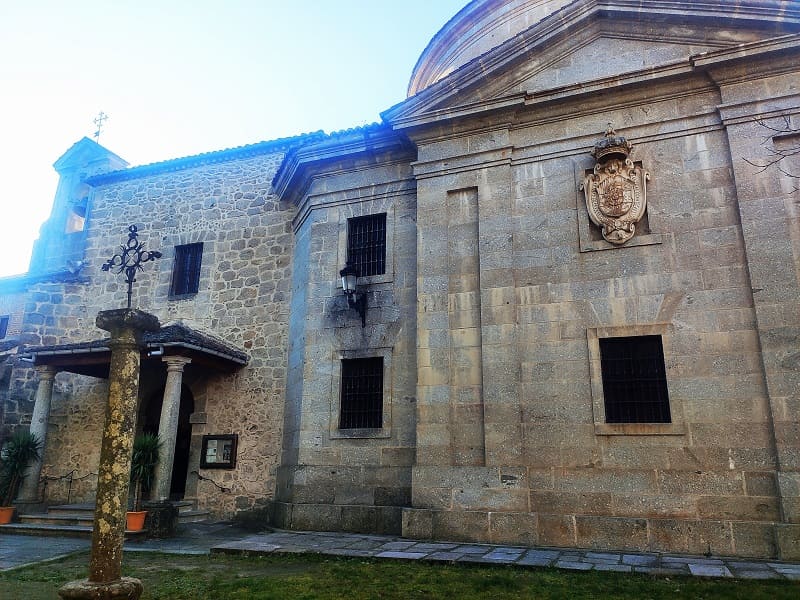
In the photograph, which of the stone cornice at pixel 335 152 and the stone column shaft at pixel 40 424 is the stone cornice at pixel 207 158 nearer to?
the stone cornice at pixel 335 152

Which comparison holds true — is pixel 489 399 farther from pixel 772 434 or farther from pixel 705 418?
pixel 772 434

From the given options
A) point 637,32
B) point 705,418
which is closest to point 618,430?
point 705,418

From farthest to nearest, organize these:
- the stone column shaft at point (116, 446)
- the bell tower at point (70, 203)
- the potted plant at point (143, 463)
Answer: the bell tower at point (70, 203) < the potted plant at point (143, 463) < the stone column shaft at point (116, 446)

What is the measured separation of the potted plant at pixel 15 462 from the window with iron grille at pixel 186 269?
4.32m

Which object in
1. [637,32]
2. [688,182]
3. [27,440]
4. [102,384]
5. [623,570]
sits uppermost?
[637,32]

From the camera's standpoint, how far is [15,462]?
12203 millimetres

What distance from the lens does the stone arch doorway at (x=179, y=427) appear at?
13.1 m

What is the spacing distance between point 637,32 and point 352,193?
5862 millimetres

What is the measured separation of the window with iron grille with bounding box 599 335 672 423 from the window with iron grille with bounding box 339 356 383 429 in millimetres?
3937

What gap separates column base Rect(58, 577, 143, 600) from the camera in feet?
15.1

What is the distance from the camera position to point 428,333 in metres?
10.1

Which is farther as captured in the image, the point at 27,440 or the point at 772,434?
the point at 27,440

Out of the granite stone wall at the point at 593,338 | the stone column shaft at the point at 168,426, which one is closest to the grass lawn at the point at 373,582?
the granite stone wall at the point at 593,338

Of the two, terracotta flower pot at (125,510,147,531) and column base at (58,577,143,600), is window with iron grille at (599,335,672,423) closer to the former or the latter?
column base at (58,577,143,600)
